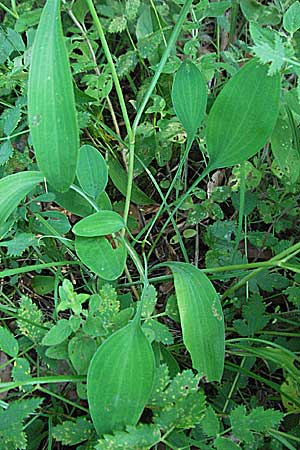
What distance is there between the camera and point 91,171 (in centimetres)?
86

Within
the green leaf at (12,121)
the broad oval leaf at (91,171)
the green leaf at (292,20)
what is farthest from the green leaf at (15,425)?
the green leaf at (292,20)

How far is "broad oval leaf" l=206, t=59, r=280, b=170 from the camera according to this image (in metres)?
0.79

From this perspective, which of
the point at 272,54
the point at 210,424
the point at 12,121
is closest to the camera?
the point at 272,54

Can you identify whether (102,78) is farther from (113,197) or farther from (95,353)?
(95,353)

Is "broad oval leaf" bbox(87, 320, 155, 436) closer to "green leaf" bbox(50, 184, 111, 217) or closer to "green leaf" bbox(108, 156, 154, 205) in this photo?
"green leaf" bbox(50, 184, 111, 217)

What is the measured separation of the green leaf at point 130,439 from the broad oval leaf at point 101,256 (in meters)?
0.21

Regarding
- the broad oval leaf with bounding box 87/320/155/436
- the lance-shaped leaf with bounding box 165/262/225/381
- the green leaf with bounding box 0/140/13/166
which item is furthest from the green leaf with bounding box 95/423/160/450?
the green leaf with bounding box 0/140/13/166

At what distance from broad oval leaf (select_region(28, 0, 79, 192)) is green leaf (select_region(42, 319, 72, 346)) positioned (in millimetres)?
206

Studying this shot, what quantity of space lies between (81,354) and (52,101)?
338mm

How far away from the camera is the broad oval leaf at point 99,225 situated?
77cm

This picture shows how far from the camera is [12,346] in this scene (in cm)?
77

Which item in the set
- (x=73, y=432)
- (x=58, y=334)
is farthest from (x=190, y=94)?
(x=73, y=432)

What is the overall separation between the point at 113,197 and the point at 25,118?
0.24m

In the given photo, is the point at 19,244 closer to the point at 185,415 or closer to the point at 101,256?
the point at 101,256
